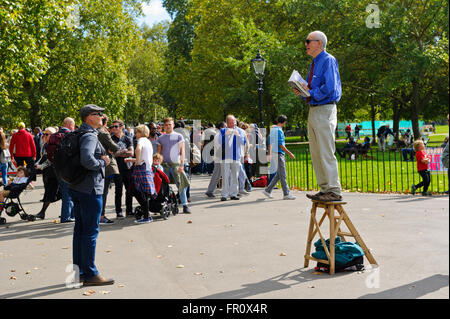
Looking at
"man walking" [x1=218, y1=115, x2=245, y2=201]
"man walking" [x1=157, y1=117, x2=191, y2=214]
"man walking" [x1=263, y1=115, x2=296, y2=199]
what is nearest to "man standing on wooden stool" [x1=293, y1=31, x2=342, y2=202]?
"man walking" [x1=157, y1=117, x2=191, y2=214]

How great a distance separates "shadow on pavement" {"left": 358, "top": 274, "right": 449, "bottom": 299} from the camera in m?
4.70

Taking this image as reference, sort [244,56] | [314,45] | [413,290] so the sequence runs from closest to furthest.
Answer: [413,290] → [314,45] → [244,56]

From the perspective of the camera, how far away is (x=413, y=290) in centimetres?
484

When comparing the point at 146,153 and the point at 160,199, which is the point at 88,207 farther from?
the point at 160,199

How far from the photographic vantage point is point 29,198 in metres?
14.6

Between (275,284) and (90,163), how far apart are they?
2.30 meters

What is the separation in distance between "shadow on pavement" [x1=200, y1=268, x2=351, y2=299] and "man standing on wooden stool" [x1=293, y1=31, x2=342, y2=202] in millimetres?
826

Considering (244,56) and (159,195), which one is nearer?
(159,195)

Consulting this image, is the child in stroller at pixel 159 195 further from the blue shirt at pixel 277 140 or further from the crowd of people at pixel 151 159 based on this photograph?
the blue shirt at pixel 277 140

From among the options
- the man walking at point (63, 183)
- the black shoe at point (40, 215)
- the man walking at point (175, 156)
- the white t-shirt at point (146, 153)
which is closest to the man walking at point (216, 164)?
the man walking at point (175, 156)

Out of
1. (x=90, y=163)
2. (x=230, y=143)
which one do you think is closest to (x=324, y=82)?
(x=90, y=163)

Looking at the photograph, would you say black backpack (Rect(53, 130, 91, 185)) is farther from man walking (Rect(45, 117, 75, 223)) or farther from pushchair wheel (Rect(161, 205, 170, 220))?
pushchair wheel (Rect(161, 205, 170, 220))

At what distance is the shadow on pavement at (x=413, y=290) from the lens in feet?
15.4

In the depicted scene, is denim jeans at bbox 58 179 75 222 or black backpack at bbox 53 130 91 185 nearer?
black backpack at bbox 53 130 91 185
